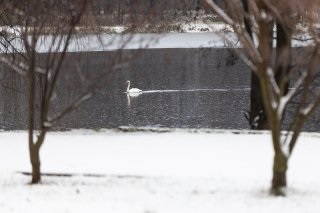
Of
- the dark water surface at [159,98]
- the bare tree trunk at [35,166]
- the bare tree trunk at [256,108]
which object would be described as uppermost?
the bare tree trunk at [35,166]

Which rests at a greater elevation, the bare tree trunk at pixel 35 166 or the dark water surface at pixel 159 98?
the bare tree trunk at pixel 35 166

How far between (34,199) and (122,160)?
294 cm

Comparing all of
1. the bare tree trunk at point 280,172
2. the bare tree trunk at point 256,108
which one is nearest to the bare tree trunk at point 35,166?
the bare tree trunk at point 280,172

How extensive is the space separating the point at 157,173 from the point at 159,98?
1426 cm

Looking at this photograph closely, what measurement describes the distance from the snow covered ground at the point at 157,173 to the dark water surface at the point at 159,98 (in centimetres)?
326

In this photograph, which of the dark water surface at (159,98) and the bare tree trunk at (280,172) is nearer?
the bare tree trunk at (280,172)

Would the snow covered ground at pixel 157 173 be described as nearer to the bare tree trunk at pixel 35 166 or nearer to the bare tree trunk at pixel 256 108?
the bare tree trunk at pixel 35 166

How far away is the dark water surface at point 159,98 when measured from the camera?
55.8 feet

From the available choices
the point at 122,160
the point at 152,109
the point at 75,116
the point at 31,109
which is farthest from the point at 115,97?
the point at 31,109

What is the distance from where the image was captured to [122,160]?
339 inches

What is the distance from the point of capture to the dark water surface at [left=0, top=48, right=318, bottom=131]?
1700 cm

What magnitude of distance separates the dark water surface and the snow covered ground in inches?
128

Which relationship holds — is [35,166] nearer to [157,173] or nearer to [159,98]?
[157,173]

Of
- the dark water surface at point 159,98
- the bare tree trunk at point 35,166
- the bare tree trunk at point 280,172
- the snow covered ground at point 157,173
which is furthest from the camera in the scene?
the dark water surface at point 159,98
